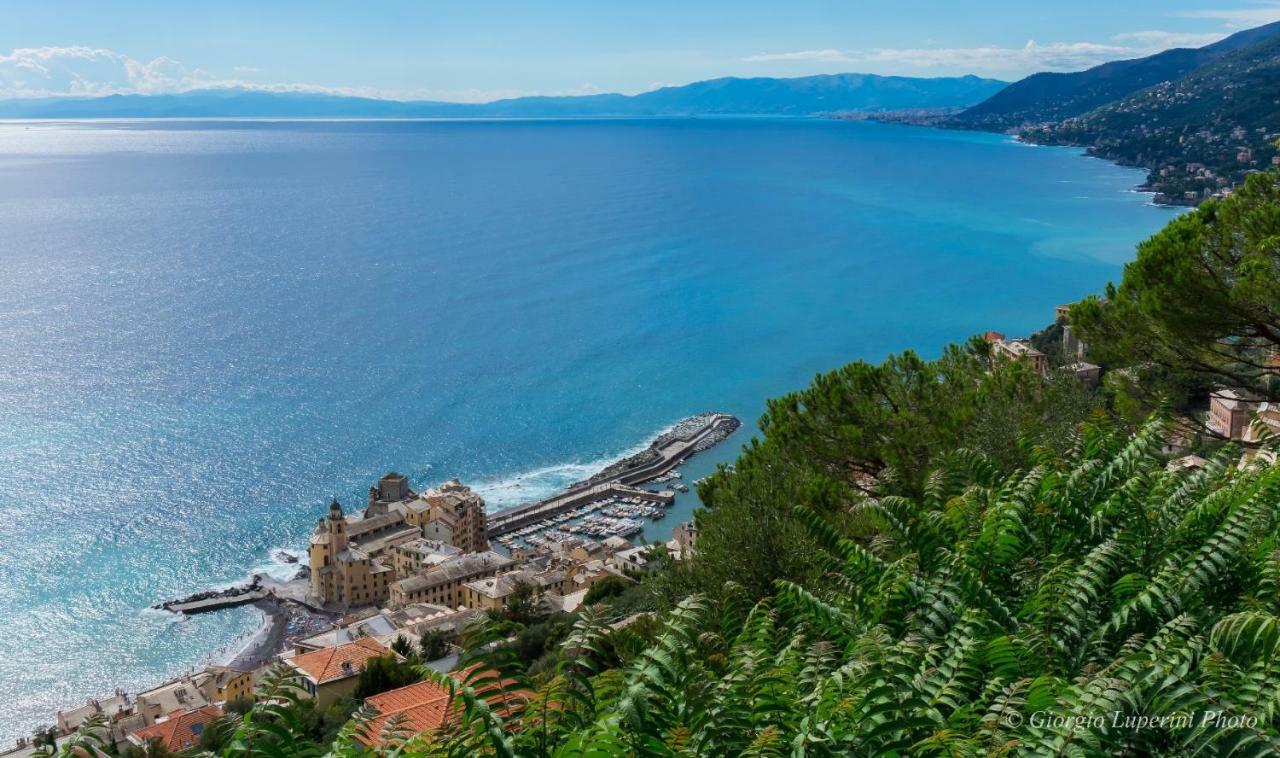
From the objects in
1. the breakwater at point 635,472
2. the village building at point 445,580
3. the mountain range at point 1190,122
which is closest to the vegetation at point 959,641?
the village building at point 445,580

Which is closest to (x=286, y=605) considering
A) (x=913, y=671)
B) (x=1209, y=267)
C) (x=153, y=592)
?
(x=153, y=592)

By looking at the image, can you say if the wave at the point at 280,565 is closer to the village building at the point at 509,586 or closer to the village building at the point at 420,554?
the village building at the point at 420,554

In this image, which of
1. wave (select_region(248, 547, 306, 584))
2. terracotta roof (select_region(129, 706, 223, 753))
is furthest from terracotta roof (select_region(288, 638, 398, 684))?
wave (select_region(248, 547, 306, 584))

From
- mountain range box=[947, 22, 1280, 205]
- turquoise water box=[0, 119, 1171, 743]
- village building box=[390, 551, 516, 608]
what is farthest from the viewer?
mountain range box=[947, 22, 1280, 205]

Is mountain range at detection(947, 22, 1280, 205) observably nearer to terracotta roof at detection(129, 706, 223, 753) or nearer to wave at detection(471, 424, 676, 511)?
wave at detection(471, 424, 676, 511)

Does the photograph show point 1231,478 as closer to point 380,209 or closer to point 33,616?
point 33,616
